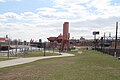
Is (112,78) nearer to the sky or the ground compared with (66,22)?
nearer to the ground

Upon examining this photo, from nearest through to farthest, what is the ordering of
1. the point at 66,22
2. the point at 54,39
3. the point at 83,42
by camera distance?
1. the point at 66,22
2. the point at 54,39
3. the point at 83,42

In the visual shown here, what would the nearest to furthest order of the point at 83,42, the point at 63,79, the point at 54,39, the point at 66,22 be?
1. the point at 63,79
2. the point at 66,22
3. the point at 54,39
4. the point at 83,42

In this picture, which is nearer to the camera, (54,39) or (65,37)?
(65,37)

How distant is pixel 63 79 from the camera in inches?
579

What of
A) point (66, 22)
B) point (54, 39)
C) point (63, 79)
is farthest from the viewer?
point (54, 39)

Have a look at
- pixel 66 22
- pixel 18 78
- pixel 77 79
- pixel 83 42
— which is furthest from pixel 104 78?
pixel 83 42

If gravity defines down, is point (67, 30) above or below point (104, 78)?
above

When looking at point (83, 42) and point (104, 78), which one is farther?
point (83, 42)

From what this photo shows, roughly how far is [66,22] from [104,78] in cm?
7743

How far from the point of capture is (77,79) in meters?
14.8

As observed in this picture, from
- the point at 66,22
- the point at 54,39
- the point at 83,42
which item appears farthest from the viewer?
the point at 83,42

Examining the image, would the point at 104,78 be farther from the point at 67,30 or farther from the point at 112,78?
the point at 67,30

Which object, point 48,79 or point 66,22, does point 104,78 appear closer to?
point 48,79

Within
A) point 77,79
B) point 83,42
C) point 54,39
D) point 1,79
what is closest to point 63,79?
point 77,79
